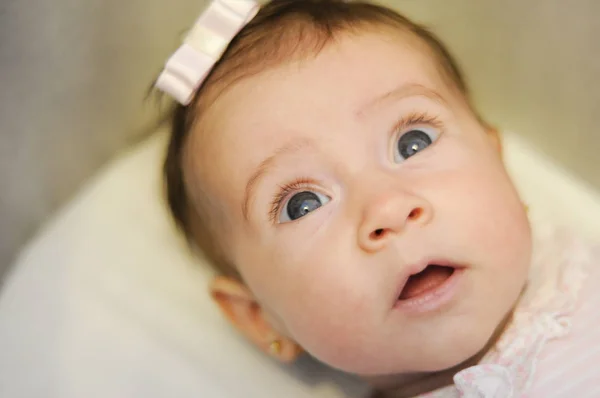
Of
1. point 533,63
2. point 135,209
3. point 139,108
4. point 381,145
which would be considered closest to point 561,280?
point 381,145

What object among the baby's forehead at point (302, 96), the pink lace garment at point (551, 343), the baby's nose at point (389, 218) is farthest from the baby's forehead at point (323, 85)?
the pink lace garment at point (551, 343)

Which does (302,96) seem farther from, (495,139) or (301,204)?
(495,139)

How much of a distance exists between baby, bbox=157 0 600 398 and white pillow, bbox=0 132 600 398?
0.15 m

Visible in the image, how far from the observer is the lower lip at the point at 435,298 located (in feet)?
2.30

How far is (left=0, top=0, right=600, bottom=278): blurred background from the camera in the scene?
3.33 feet

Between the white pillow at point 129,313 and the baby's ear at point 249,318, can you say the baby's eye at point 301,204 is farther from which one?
the white pillow at point 129,313

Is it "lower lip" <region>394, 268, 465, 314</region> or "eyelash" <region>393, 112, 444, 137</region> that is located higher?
"eyelash" <region>393, 112, 444, 137</region>

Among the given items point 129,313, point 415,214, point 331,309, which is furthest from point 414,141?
point 129,313

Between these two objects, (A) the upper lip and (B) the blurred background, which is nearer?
(A) the upper lip

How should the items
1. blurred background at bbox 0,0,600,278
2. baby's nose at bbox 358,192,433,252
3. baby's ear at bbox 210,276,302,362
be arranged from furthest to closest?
blurred background at bbox 0,0,600,278 → baby's ear at bbox 210,276,302,362 → baby's nose at bbox 358,192,433,252

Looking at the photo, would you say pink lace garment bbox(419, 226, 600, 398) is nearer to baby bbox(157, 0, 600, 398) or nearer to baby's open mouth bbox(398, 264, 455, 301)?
baby bbox(157, 0, 600, 398)

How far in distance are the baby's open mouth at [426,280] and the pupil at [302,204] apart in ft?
0.44

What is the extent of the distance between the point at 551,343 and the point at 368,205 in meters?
0.28

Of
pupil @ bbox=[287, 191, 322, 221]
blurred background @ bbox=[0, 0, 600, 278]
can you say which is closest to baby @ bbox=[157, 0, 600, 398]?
pupil @ bbox=[287, 191, 322, 221]
